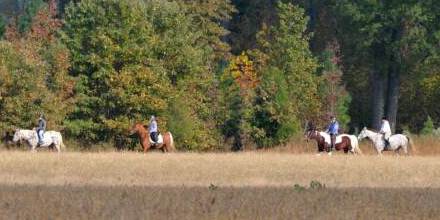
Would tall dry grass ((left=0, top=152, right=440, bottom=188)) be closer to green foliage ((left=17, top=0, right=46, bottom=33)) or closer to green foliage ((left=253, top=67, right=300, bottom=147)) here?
green foliage ((left=253, top=67, right=300, bottom=147))

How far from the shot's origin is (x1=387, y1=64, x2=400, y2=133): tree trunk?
7188 cm

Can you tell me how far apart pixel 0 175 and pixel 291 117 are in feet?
111

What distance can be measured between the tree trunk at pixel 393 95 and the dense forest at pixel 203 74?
→ 0.08m

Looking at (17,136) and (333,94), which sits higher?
(333,94)

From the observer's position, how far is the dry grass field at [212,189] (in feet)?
61.5

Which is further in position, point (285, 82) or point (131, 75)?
point (285, 82)

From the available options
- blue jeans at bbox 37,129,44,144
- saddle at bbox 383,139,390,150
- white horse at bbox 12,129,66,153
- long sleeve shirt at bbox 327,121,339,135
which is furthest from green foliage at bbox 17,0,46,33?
saddle at bbox 383,139,390,150

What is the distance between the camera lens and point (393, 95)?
7200 centimetres

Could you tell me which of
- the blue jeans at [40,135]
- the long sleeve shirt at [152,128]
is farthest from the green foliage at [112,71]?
the blue jeans at [40,135]

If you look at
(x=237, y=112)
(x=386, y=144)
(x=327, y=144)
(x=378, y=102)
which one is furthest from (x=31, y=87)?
(x=378, y=102)

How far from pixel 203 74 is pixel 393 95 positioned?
536 inches

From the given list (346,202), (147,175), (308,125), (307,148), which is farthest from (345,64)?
(346,202)

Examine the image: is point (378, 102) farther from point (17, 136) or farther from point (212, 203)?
point (212, 203)

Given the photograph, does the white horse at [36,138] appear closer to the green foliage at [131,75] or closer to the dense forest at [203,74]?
the dense forest at [203,74]
